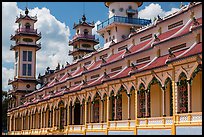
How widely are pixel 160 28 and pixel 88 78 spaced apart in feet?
49.8

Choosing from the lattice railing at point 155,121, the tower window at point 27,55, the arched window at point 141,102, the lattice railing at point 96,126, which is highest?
the tower window at point 27,55

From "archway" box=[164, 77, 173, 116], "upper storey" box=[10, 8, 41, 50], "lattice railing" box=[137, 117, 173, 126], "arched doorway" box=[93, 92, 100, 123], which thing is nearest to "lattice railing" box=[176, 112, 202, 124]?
"lattice railing" box=[137, 117, 173, 126]

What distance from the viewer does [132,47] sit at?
42.3 meters

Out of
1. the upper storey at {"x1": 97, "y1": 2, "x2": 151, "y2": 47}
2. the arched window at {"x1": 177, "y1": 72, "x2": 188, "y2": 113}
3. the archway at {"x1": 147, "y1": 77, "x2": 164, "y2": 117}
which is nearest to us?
the arched window at {"x1": 177, "y1": 72, "x2": 188, "y2": 113}

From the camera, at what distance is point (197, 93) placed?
91.4 feet

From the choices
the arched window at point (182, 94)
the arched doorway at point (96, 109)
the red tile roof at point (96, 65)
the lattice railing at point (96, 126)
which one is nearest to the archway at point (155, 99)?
the arched window at point (182, 94)

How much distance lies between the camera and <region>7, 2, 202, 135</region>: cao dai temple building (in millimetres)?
27766

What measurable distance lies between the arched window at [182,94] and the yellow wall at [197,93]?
527 mm

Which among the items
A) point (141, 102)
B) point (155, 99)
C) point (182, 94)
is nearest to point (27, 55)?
point (141, 102)

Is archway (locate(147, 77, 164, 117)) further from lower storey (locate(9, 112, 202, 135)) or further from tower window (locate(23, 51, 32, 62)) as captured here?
tower window (locate(23, 51, 32, 62))

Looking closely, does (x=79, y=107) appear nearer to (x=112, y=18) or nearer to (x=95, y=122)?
(x=95, y=122)

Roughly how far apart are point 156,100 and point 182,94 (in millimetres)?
4803

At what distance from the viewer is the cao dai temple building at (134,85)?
1093 inches

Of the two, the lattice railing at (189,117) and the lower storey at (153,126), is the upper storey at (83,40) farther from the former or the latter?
the lattice railing at (189,117)
